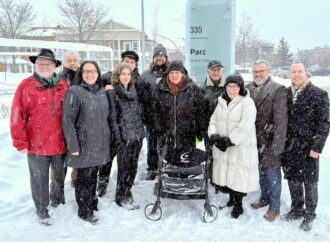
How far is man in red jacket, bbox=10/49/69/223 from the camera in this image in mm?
3270

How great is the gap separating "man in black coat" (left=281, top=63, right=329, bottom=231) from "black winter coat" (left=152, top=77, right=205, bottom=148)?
124 cm

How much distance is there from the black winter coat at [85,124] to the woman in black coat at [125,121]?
0.64 ft

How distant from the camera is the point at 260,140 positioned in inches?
141

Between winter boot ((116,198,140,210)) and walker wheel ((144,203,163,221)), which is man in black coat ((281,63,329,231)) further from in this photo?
winter boot ((116,198,140,210))

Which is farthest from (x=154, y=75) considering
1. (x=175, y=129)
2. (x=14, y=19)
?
(x=14, y=19)

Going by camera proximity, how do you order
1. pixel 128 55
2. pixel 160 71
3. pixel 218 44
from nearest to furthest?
pixel 128 55, pixel 160 71, pixel 218 44

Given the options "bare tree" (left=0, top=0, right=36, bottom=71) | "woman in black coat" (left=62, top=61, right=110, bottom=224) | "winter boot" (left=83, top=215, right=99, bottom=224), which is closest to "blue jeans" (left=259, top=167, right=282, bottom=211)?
"woman in black coat" (left=62, top=61, right=110, bottom=224)

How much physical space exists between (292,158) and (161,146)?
178cm

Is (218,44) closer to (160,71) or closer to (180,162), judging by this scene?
(160,71)

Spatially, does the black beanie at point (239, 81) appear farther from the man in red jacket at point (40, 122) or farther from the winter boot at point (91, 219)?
the winter boot at point (91, 219)

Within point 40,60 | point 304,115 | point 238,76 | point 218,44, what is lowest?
point 304,115

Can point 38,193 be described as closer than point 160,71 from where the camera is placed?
Yes

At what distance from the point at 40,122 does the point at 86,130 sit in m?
0.56

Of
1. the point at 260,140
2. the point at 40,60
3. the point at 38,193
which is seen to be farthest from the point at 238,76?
the point at 38,193
